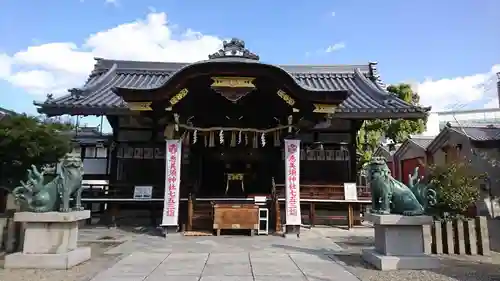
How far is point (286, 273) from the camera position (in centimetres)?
609

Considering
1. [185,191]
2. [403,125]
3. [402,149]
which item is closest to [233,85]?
[185,191]

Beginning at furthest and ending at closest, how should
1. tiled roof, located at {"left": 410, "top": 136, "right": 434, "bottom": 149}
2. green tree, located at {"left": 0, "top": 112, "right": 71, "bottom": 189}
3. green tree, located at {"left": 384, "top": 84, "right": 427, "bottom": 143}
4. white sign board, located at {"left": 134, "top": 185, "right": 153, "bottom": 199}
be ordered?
tiled roof, located at {"left": 410, "top": 136, "right": 434, "bottom": 149}, green tree, located at {"left": 384, "top": 84, "right": 427, "bottom": 143}, white sign board, located at {"left": 134, "top": 185, "right": 153, "bottom": 199}, green tree, located at {"left": 0, "top": 112, "right": 71, "bottom": 189}

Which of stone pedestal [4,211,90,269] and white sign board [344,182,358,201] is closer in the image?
stone pedestal [4,211,90,269]

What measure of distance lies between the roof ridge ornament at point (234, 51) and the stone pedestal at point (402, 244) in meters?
6.64

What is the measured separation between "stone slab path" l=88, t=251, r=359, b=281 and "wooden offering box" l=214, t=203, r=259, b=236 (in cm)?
253

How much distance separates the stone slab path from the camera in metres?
5.78

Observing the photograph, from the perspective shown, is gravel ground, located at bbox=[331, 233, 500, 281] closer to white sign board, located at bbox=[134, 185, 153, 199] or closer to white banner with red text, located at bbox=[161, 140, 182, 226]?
white banner with red text, located at bbox=[161, 140, 182, 226]

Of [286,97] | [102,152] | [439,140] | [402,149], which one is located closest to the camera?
[286,97]

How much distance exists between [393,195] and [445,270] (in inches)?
59.3

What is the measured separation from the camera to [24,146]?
958cm

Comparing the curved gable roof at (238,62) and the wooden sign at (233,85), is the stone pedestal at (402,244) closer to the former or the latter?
the curved gable roof at (238,62)

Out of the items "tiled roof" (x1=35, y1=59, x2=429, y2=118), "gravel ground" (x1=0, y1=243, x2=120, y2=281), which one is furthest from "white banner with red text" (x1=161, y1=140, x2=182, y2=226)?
"gravel ground" (x1=0, y1=243, x2=120, y2=281)

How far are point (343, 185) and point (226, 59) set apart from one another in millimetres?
5901

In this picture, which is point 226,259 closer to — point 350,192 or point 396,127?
point 350,192
